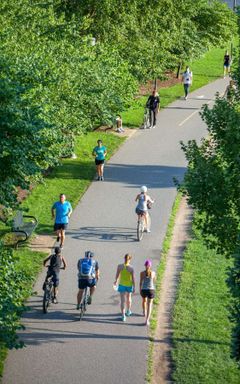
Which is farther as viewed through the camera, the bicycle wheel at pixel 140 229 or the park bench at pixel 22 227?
the bicycle wheel at pixel 140 229

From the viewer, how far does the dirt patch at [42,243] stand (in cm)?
2181

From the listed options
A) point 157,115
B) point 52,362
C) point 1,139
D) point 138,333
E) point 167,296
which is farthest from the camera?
point 157,115

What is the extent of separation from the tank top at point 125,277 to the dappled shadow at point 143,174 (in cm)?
990

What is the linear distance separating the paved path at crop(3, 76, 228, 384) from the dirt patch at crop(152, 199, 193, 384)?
28 cm

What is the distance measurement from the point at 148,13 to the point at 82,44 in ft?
27.0

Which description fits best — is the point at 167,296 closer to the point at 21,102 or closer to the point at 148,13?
the point at 21,102

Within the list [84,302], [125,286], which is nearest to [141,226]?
[125,286]

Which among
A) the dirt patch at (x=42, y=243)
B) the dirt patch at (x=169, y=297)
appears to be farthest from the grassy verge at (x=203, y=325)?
the dirt patch at (x=42, y=243)

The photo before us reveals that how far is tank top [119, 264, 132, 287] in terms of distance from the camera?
1794 cm

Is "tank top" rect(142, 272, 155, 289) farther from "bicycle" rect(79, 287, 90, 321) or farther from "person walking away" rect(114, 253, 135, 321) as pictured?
"bicycle" rect(79, 287, 90, 321)

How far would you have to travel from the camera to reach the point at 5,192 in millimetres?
15203

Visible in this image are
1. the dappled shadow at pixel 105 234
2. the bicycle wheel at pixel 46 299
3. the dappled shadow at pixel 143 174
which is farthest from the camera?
the dappled shadow at pixel 143 174

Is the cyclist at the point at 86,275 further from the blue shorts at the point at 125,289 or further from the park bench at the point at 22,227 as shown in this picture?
the park bench at the point at 22,227

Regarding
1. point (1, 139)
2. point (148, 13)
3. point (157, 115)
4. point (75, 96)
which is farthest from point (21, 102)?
point (157, 115)
